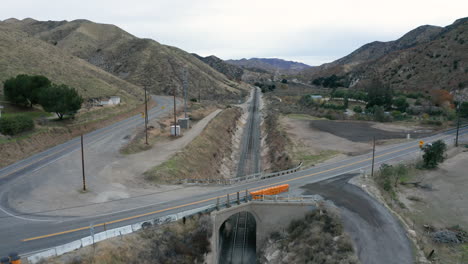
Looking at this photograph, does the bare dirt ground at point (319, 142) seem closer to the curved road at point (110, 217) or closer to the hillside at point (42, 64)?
the curved road at point (110, 217)

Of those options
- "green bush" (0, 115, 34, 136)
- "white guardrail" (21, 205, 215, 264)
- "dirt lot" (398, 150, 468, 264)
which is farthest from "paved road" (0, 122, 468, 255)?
"green bush" (0, 115, 34, 136)

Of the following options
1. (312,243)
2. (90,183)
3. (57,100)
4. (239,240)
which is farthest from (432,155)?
(57,100)

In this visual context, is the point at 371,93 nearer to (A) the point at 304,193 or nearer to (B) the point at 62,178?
(A) the point at 304,193

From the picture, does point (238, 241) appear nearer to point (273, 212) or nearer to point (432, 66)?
point (273, 212)

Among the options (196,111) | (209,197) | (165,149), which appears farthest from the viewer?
(196,111)

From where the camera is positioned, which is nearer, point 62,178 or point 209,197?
point 209,197

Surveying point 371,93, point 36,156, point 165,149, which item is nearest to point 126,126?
point 165,149
